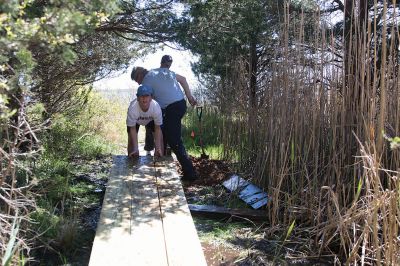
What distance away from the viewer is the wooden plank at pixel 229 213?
420 cm

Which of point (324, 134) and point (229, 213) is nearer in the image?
point (324, 134)

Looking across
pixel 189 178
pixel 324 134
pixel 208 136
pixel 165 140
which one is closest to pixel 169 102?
pixel 165 140

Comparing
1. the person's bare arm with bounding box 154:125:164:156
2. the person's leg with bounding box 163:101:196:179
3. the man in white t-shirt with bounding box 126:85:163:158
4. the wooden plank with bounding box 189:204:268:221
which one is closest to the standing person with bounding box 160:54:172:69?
the person's leg with bounding box 163:101:196:179

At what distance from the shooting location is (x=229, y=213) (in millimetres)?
4270

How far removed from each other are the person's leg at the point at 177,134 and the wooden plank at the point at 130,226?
1195 mm

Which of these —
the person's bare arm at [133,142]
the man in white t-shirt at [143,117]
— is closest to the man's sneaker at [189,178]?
the man in white t-shirt at [143,117]

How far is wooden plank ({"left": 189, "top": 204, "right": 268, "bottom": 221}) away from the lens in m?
4.20

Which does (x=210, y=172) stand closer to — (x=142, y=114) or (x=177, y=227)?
(x=142, y=114)

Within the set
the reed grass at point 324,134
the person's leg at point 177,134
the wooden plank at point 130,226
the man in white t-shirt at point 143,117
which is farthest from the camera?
the person's leg at point 177,134

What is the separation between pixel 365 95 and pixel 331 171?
2.39 ft

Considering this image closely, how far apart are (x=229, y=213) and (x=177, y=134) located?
4.52ft

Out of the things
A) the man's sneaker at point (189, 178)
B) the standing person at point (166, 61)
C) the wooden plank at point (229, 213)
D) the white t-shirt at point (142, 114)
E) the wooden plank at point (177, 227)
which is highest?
the standing person at point (166, 61)

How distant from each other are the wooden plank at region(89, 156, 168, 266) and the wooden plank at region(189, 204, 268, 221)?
62 cm

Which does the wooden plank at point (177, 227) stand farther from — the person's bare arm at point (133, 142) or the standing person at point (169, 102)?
the standing person at point (169, 102)
